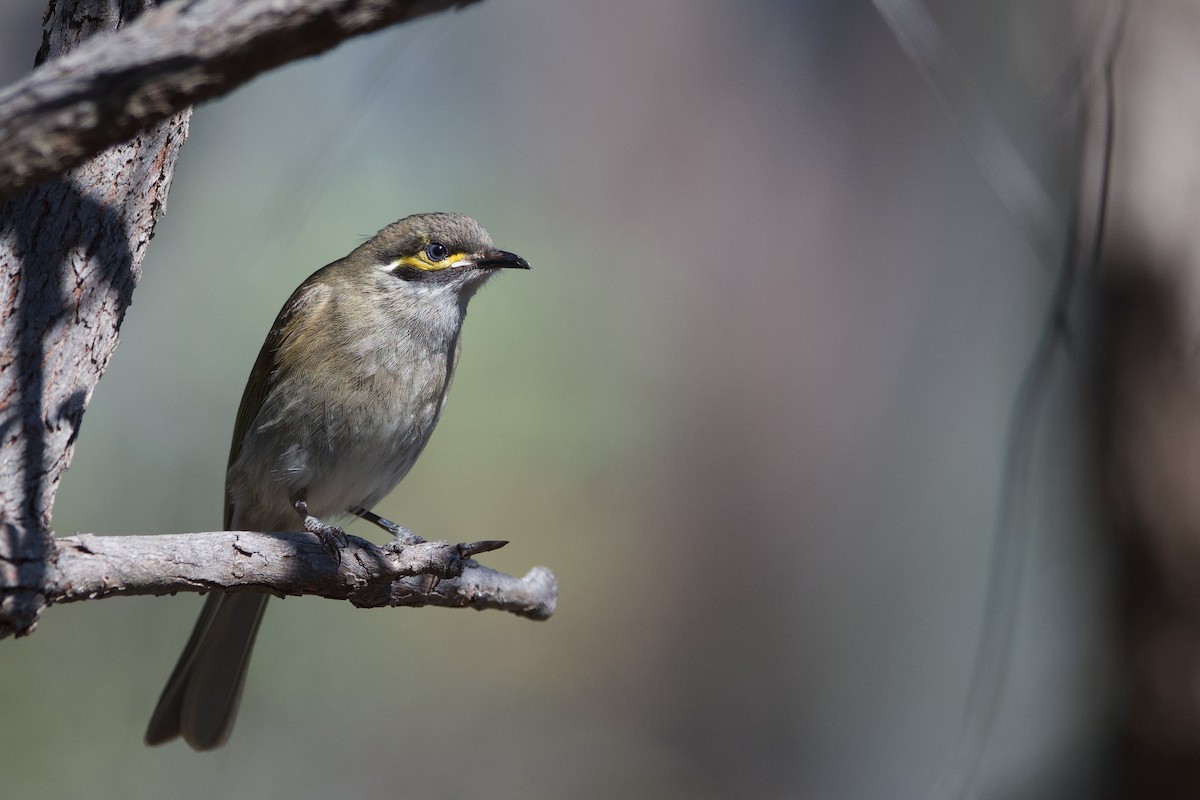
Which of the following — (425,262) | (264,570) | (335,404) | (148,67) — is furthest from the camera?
(425,262)

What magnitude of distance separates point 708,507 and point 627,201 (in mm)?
3756

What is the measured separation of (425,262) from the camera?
14.7 ft

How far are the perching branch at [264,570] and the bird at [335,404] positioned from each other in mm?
827

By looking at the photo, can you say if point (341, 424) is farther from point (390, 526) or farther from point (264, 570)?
point (264, 570)

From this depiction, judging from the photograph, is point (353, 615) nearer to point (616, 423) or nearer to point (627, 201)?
point (616, 423)

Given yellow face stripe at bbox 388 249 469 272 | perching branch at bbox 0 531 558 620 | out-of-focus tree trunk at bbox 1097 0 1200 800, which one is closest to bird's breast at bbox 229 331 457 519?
yellow face stripe at bbox 388 249 469 272

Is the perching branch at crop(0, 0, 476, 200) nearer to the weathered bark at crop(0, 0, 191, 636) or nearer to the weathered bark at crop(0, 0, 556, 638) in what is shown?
the weathered bark at crop(0, 0, 556, 638)

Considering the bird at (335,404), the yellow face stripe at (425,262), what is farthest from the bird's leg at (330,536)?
the yellow face stripe at (425,262)

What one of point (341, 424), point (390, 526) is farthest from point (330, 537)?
point (390, 526)

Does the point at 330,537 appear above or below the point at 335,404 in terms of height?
below

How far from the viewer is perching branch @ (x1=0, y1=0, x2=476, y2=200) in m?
1.87

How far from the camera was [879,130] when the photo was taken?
39.8 feet

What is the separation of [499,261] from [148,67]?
8.27 feet

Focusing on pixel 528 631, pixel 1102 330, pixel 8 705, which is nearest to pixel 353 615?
pixel 528 631
